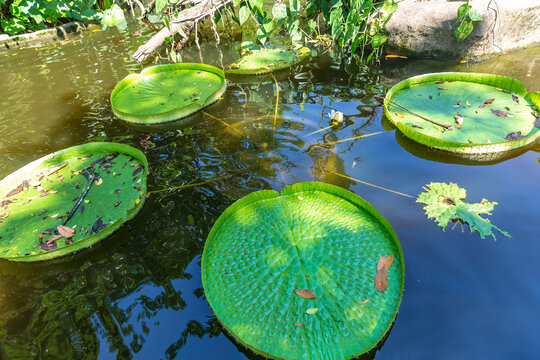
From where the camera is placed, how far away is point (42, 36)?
5.46m

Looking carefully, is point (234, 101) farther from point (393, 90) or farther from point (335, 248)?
point (335, 248)

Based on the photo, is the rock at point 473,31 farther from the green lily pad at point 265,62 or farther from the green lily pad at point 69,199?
the green lily pad at point 69,199

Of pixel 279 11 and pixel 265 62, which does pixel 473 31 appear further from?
pixel 265 62

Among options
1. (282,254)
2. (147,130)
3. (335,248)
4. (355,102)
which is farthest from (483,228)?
(147,130)

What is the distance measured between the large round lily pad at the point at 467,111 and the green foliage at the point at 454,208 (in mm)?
385

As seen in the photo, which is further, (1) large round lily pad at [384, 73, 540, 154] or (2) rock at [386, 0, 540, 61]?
(2) rock at [386, 0, 540, 61]

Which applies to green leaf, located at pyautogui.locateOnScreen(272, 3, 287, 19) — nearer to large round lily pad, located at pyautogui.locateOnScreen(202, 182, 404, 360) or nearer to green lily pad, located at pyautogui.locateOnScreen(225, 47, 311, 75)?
green lily pad, located at pyautogui.locateOnScreen(225, 47, 311, 75)

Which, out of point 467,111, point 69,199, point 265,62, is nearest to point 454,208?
point 467,111

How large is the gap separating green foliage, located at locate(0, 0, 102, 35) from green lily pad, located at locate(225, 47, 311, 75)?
4036mm

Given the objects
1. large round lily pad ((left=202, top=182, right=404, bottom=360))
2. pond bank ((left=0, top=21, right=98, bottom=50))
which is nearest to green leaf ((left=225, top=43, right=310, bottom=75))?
large round lily pad ((left=202, top=182, right=404, bottom=360))

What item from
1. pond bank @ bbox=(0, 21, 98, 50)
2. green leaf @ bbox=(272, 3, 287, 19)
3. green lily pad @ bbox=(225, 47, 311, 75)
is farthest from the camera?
pond bank @ bbox=(0, 21, 98, 50)

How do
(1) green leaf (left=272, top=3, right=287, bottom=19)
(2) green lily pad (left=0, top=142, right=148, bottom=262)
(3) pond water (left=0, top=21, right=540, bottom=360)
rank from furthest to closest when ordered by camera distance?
1. (1) green leaf (left=272, top=3, right=287, bottom=19)
2. (2) green lily pad (left=0, top=142, right=148, bottom=262)
3. (3) pond water (left=0, top=21, right=540, bottom=360)

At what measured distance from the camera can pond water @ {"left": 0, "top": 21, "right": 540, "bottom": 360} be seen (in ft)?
4.64

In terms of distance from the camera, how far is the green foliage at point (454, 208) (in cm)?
177
